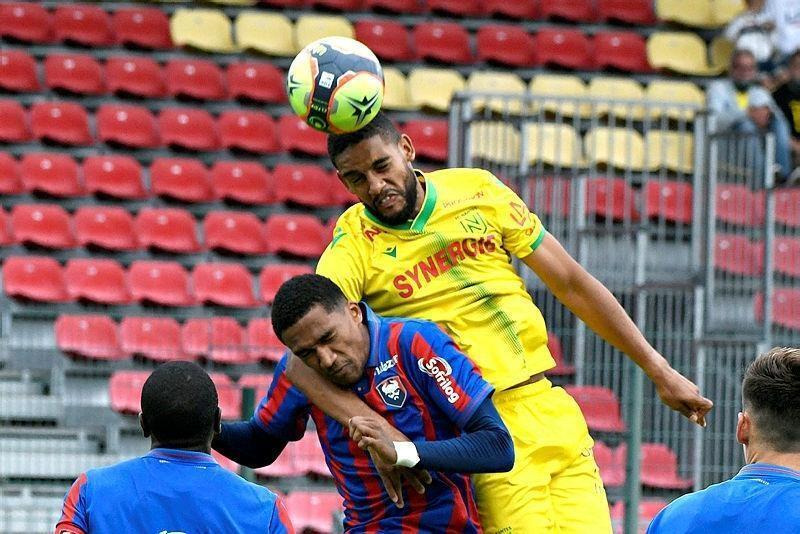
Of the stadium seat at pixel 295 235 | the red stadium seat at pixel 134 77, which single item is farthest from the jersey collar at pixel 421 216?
the red stadium seat at pixel 134 77

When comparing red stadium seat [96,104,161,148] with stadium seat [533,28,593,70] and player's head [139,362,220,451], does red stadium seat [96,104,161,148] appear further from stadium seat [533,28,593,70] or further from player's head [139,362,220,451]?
player's head [139,362,220,451]

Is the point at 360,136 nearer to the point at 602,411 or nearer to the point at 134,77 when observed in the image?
the point at 602,411

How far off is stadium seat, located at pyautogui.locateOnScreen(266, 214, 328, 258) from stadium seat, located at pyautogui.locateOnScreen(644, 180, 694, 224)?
302 centimetres

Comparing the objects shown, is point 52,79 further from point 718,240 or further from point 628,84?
point 718,240

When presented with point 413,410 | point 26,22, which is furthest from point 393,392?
point 26,22

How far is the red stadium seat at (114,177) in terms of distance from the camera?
1290cm

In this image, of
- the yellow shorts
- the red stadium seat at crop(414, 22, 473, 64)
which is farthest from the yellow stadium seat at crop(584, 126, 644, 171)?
the yellow shorts

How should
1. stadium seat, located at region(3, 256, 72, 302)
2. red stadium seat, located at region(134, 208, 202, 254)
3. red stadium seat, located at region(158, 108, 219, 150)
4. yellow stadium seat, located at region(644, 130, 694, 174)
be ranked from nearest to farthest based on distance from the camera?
yellow stadium seat, located at region(644, 130, 694, 174) < stadium seat, located at region(3, 256, 72, 302) < red stadium seat, located at region(134, 208, 202, 254) < red stadium seat, located at region(158, 108, 219, 150)

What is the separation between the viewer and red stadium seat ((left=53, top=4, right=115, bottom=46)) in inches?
562

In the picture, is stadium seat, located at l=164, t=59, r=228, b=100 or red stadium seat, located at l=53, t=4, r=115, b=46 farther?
red stadium seat, located at l=53, t=4, r=115, b=46

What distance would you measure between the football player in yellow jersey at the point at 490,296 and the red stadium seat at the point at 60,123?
30.4 ft

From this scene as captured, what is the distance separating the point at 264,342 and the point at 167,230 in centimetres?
254

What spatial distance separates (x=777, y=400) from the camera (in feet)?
10.6

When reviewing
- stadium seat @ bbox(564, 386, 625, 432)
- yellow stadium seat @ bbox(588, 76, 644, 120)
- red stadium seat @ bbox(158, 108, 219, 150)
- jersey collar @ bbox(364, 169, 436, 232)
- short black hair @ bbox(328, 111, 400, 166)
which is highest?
yellow stadium seat @ bbox(588, 76, 644, 120)
